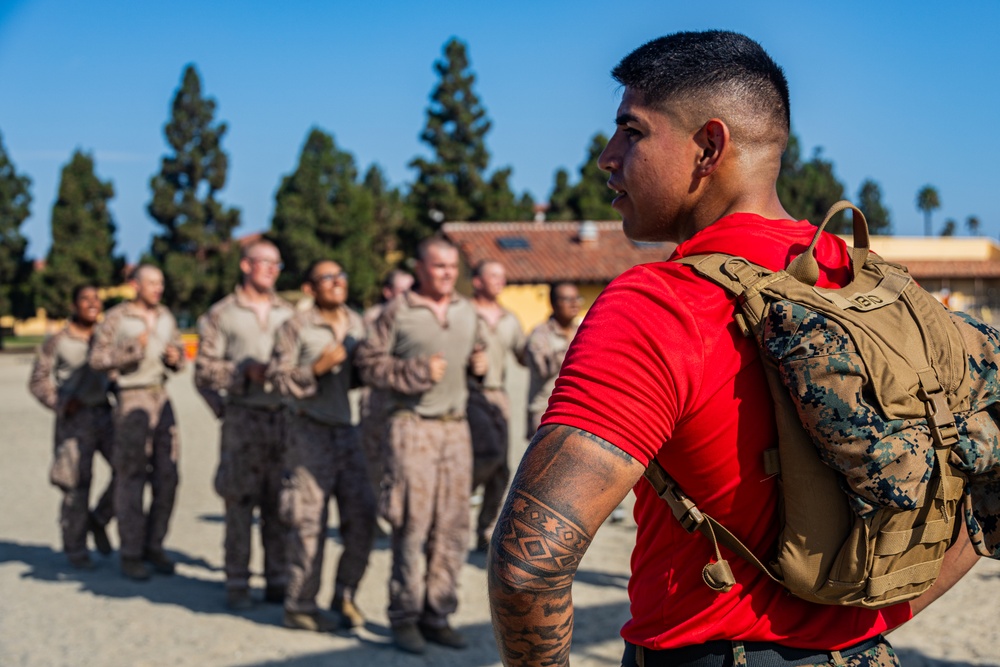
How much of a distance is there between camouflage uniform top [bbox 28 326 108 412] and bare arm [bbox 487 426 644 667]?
288 inches

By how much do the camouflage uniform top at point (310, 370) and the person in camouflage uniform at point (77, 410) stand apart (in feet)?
8.43

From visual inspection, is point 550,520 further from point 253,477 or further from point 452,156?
point 452,156

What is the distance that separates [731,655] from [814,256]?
0.72 metres

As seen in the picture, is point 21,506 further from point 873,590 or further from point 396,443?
point 873,590

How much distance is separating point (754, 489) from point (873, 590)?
27 centimetres

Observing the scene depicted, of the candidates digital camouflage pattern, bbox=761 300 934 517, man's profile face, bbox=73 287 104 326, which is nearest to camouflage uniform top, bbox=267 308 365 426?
man's profile face, bbox=73 287 104 326

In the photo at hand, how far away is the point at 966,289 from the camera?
42781mm

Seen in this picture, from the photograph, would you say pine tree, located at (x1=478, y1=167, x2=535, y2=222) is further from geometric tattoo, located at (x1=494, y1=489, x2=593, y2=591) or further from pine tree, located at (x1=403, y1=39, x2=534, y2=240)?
geometric tattoo, located at (x1=494, y1=489, x2=593, y2=591)

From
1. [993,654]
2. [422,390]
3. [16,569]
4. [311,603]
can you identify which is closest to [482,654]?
[311,603]

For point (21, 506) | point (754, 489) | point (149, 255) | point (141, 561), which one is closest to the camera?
point (754, 489)

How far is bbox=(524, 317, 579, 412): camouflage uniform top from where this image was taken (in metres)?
8.36

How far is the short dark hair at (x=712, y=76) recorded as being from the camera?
185cm

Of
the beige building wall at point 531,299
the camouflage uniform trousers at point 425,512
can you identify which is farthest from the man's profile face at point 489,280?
the beige building wall at point 531,299

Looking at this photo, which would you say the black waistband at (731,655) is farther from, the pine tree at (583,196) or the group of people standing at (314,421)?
the pine tree at (583,196)
